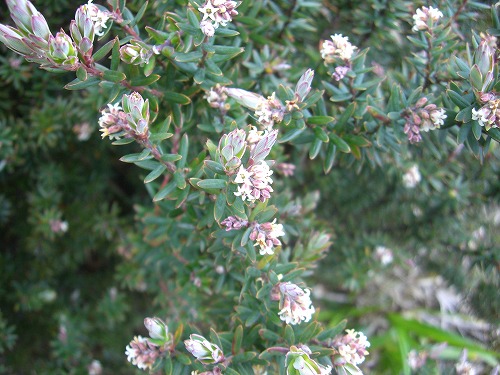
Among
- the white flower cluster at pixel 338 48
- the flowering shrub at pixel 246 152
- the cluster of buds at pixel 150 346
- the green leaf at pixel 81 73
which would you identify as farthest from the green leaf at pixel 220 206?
the white flower cluster at pixel 338 48

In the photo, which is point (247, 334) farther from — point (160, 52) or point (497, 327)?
point (497, 327)

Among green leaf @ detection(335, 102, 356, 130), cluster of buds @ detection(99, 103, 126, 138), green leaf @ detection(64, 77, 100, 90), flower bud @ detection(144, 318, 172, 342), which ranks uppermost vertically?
Result: green leaf @ detection(64, 77, 100, 90)

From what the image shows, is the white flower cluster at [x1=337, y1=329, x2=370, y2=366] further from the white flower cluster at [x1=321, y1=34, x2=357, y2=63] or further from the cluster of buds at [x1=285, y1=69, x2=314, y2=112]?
the white flower cluster at [x1=321, y1=34, x2=357, y2=63]

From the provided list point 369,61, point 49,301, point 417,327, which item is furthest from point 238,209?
point 417,327

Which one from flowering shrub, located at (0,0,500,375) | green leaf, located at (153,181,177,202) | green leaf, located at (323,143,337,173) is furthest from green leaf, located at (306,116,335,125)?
green leaf, located at (153,181,177,202)

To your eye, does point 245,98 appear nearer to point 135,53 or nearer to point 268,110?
point 268,110

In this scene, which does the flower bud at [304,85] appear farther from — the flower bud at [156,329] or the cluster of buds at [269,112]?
the flower bud at [156,329]

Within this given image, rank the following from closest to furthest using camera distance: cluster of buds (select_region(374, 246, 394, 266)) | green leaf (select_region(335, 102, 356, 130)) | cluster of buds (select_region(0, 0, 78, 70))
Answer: cluster of buds (select_region(0, 0, 78, 70))
green leaf (select_region(335, 102, 356, 130))
cluster of buds (select_region(374, 246, 394, 266))
